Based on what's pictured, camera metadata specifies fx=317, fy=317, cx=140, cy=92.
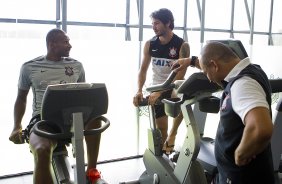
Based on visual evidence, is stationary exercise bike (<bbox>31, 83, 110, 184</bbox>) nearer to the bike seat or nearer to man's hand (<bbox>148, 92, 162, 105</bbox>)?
the bike seat

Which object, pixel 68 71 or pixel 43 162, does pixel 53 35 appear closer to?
pixel 68 71

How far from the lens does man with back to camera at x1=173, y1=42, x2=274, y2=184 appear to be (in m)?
1.19

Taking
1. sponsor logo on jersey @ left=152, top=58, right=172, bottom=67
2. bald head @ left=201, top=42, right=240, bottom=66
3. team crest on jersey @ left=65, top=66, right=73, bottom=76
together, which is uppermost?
bald head @ left=201, top=42, right=240, bottom=66

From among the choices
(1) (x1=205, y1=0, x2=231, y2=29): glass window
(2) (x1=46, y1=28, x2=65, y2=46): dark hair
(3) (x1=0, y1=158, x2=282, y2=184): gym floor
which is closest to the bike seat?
(2) (x1=46, y1=28, x2=65, y2=46): dark hair

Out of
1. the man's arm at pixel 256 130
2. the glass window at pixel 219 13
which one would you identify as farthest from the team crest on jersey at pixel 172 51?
the glass window at pixel 219 13

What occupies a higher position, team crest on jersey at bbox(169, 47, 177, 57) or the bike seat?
team crest on jersey at bbox(169, 47, 177, 57)

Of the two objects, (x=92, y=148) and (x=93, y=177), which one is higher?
(x=92, y=148)

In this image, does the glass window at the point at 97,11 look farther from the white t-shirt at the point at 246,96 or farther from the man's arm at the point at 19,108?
the white t-shirt at the point at 246,96

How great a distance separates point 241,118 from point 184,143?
1072 mm

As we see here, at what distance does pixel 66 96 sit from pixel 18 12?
224 centimetres

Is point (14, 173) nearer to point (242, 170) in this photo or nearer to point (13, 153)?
point (13, 153)

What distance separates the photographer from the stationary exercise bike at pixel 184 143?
6.62 feet

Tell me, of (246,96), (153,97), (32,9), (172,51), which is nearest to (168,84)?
(153,97)

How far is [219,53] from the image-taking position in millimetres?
1415
